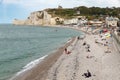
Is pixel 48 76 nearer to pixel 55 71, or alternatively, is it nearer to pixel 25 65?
pixel 55 71

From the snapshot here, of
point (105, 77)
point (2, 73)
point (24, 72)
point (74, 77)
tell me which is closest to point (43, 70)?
point (24, 72)

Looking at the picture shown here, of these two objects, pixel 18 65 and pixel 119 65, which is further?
pixel 18 65

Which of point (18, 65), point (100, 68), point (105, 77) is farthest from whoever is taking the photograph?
point (18, 65)

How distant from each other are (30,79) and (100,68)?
7.42 meters

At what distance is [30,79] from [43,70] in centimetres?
474

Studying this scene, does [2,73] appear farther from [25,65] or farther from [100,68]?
[100,68]

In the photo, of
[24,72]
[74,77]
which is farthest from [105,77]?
[24,72]

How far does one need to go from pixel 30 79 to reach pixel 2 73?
17.4 feet

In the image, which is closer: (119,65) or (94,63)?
(119,65)

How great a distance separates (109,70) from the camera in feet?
96.4

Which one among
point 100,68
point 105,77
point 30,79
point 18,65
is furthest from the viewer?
point 18,65

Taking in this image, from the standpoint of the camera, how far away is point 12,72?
32.7m

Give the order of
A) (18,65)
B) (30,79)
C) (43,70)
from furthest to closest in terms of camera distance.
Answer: (18,65) < (43,70) < (30,79)

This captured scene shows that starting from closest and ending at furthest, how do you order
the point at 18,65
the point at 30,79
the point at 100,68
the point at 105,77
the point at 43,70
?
the point at 105,77 < the point at 30,79 < the point at 100,68 < the point at 43,70 < the point at 18,65
